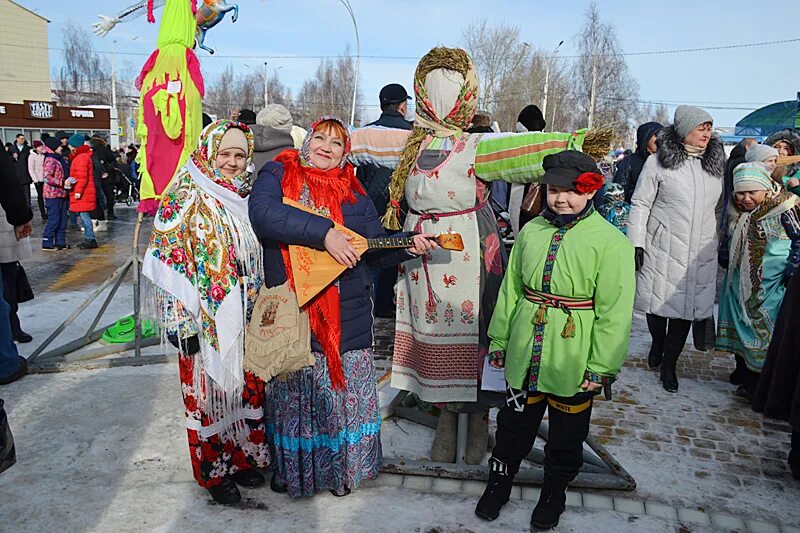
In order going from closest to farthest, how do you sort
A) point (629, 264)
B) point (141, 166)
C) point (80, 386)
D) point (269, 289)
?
point (629, 264) < point (269, 289) < point (80, 386) < point (141, 166)

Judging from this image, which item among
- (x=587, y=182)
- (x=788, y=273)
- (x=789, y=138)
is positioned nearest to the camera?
(x=587, y=182)

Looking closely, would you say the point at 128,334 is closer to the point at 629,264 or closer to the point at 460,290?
the point at 460,290

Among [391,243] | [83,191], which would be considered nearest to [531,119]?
[391,243]

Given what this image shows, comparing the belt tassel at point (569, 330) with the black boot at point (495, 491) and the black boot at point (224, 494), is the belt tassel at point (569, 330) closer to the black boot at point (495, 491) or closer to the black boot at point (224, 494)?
the black boot at point (495, 491)

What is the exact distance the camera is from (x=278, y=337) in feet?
8.91

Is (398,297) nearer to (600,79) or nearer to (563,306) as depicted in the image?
(563,306)

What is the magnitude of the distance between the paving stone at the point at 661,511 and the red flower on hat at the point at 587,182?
1719mm

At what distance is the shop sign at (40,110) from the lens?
29.3 metres

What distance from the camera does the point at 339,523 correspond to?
2834mm

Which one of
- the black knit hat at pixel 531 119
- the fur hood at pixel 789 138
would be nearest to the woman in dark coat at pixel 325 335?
the black knit hat at pixel 531 119

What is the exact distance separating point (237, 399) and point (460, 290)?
4.18ft

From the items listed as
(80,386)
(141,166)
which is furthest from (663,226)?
(80,386)

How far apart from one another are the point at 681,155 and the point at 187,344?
372cm

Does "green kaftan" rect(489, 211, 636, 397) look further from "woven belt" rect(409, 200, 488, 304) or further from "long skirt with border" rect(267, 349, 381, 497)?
"long skirt with border" rect(267, 349, 381, 497)
